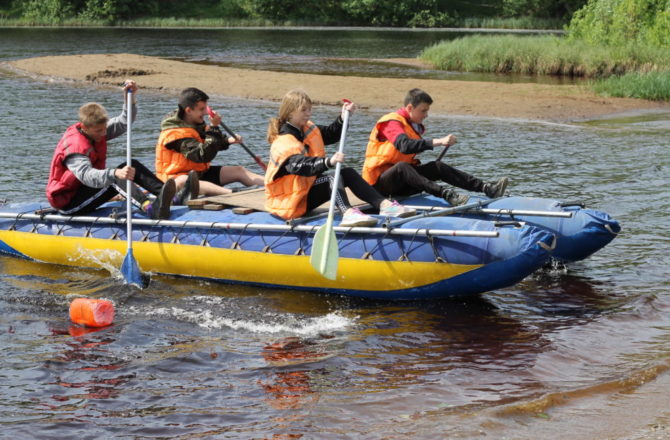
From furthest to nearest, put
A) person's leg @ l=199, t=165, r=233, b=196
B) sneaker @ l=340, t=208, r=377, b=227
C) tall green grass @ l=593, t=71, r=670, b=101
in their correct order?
tall green grass @ l=593, t=71, r=670, b=101, person's leg @ l=199, t=165, r=233, b=196, sneaker @ l=340, t=208, r=377, b=227

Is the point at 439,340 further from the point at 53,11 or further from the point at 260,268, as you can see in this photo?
the point at 53,11

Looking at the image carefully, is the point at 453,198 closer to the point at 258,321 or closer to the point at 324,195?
the point at 324,195

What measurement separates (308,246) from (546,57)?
23.1m

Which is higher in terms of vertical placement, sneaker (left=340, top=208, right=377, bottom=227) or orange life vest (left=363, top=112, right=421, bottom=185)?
orange life vest (left=363, top=112, right=421, bottom=185)

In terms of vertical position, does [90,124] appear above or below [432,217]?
above

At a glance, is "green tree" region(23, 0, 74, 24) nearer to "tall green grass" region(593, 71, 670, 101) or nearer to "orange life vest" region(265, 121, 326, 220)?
"tall green grass" region(593, 71, 670, 101)

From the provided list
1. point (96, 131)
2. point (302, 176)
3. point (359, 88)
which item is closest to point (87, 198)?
point (96, 131)

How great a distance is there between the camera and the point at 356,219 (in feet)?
30.3

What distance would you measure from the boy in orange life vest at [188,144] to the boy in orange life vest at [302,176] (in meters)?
1.30

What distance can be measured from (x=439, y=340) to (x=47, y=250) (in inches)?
209

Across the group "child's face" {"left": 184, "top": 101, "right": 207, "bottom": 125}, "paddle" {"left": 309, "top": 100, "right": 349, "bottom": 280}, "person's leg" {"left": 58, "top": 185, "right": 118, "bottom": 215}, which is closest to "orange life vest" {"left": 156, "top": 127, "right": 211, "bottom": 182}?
"child's face" {"left": 184, "top": 101, "right": 207, "bottom": 125}

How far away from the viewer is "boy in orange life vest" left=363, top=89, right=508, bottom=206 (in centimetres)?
1036

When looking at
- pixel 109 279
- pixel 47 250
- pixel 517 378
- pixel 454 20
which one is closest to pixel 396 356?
pixel 517 378

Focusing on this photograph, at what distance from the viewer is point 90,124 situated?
33.7ft
